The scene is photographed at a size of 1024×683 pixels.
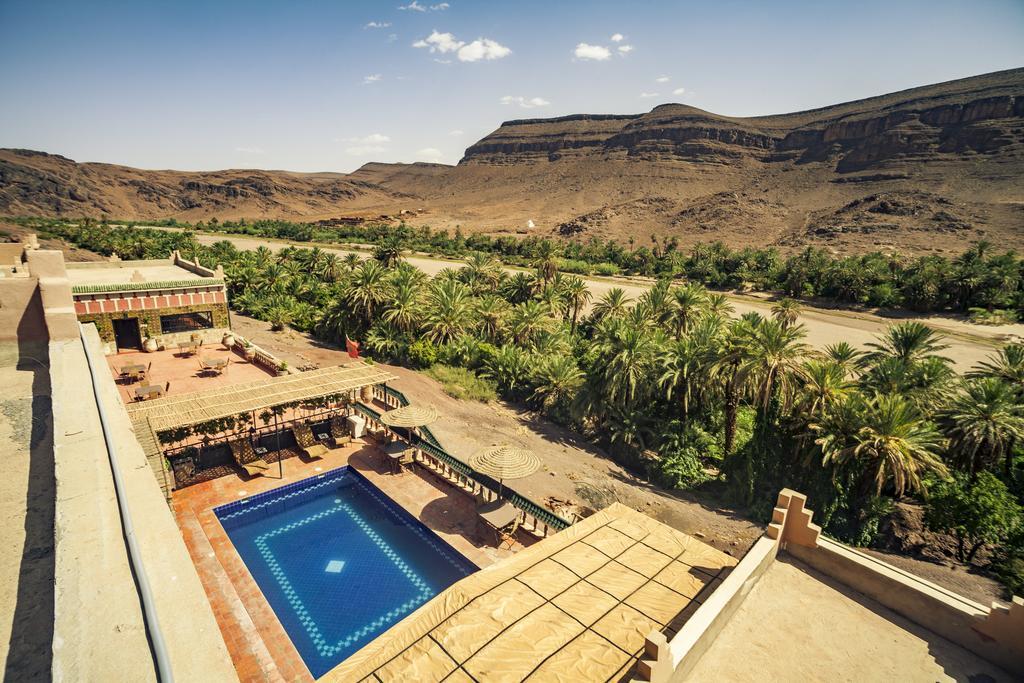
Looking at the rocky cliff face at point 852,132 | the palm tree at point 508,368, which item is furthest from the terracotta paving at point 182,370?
the rocky cliff face at point 852,132

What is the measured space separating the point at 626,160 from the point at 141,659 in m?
188

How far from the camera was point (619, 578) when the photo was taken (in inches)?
351

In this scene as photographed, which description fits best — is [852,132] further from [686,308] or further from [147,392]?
[147,392]

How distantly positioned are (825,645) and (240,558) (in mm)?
13636

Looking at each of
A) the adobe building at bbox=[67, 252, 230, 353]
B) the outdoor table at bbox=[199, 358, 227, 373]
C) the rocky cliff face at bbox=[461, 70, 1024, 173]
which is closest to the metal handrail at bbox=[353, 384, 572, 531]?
the outdoor table at bbox=[199, 358, 227, 373]

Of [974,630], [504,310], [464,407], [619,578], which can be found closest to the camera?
Answer: [974,630]

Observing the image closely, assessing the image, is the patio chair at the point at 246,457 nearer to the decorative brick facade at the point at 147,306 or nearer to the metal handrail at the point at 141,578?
the metal handrail at the point at 141,578

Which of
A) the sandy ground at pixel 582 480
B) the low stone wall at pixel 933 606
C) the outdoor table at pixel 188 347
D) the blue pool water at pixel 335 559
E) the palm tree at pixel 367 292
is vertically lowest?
the sandy ground at pixel 582 480

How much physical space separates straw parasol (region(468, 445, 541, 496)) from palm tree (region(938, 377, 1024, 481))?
1679 centimetres

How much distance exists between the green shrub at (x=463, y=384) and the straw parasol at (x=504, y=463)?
1286 centimetres

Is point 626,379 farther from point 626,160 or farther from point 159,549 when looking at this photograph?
point 626,160

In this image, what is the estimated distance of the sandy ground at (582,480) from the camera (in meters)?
17.0

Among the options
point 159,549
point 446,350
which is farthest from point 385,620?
point 446,350

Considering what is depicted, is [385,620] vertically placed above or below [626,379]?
below
